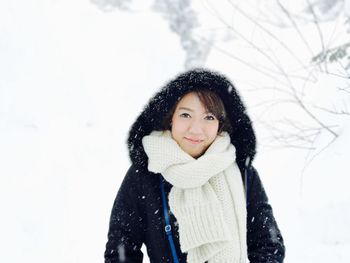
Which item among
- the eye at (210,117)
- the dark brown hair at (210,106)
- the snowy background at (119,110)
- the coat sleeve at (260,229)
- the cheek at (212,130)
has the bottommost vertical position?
the coat sleeve at (260,229)

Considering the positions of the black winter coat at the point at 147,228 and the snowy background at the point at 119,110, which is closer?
the black winter coat at the point at 147,228

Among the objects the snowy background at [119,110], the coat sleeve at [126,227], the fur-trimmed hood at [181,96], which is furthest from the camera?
the snowy background at [119,110]

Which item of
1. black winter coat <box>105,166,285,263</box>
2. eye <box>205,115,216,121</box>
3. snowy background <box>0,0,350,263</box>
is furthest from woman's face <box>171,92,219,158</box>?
snowy background <box>0,0,350,263</box>

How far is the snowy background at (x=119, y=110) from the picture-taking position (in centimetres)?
449

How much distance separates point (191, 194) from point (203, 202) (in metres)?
0.07

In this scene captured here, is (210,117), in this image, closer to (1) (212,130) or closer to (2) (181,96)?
(1) (212,130)

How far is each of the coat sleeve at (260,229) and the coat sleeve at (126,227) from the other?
57cm

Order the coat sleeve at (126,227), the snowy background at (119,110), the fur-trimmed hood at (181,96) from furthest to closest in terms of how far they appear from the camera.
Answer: the snowy background at (119,110), the fur-trimmed hood at (181,96), the coat sleeve at (126,227)

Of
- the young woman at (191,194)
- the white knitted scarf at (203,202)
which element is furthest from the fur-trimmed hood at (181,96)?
the white knitted scarf at (203,202)

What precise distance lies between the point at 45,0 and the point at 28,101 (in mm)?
8295

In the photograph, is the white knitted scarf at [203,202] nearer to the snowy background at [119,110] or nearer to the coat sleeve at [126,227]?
the coat sleeve at [126,227]

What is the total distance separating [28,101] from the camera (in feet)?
36.7

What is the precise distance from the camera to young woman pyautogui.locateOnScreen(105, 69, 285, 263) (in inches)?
78.7

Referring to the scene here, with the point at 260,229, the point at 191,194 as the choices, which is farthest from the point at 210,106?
the point at 260,229
